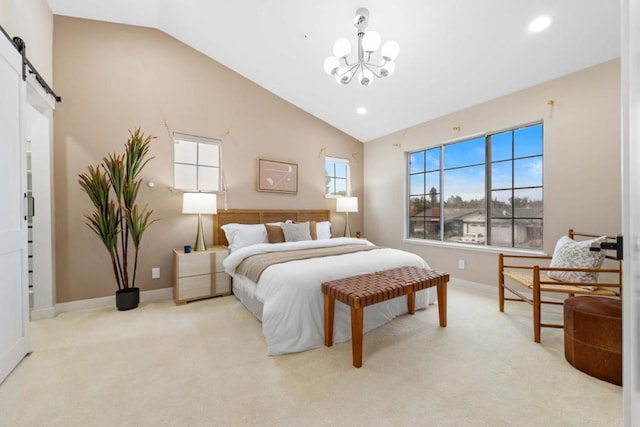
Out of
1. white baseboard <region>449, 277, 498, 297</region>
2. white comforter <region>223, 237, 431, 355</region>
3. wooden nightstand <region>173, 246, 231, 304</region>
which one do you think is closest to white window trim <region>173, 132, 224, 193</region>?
wooden nightstand <region>173, 246, 231, 304</region>

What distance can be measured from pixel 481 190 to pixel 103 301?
4985 mm

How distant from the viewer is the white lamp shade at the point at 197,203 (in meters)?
3.35

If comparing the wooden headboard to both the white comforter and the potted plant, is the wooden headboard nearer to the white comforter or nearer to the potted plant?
the potted plant

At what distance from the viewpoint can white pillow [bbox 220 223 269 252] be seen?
11.5ft

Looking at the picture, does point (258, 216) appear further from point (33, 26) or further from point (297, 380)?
point (33, 26)

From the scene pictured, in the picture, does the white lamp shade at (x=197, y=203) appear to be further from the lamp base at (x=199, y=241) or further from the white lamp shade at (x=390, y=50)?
the white lamp shade at (x=390, y=50)

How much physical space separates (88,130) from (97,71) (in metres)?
0.70

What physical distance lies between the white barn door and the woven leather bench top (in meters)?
2.19

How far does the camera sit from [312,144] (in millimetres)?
4766

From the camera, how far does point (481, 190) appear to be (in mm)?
3742

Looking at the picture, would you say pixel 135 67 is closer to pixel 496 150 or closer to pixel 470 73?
pixel 470 73

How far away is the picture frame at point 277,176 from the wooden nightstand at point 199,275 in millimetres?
1250

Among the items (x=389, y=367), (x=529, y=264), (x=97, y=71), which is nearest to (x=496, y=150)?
(x=529, y=264)

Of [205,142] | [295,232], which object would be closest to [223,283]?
[295,232]
